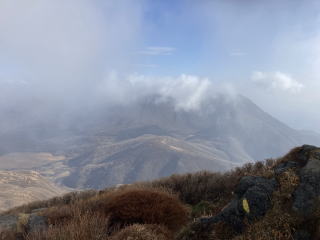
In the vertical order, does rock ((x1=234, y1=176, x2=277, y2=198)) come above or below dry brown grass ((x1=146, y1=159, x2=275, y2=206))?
above

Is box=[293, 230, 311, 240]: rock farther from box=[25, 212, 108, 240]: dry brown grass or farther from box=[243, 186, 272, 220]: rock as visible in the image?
box=[25, 212, 108, 240]: dry brown grass

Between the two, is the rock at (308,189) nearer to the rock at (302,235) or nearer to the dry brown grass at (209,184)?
the rock at (302,235)

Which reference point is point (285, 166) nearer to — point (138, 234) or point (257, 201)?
point (257, 201)

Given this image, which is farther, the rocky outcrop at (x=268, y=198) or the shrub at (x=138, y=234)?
the shrub at (x=138, y=234)

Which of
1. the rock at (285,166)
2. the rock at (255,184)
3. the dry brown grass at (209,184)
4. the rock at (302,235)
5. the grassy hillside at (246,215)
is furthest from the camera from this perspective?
the dry brown grass at (209,184)

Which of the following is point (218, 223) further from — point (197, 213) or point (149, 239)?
point (197, 213)

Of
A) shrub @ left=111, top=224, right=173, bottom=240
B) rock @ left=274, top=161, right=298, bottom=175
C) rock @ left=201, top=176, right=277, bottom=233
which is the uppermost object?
rock @ left=274, top=161, right=298, bottom=175

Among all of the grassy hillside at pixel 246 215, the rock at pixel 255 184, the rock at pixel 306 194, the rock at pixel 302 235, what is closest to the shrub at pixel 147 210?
the grassy hillside at pixel 246 215

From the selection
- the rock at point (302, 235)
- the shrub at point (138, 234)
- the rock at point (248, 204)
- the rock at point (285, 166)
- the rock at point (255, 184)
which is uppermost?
the rock at point (285, 166)

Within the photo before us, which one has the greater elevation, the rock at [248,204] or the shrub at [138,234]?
the rock at [248,204]

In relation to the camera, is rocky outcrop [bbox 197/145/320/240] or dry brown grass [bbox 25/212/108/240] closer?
rocky outcrop [bbox 197/145/320/240]

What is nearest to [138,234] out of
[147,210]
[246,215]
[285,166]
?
[246,215]

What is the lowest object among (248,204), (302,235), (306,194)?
(302,235)

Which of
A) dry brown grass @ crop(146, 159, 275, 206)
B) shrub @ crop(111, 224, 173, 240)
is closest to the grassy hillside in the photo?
shrub @ crop(111, 224, 173, 240)
